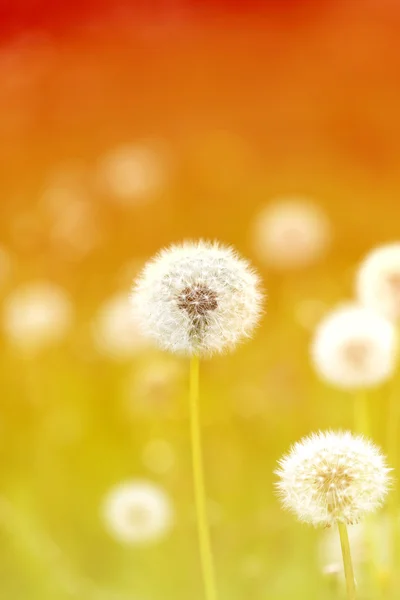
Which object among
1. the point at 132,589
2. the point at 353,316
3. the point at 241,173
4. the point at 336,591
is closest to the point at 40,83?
the point at 241,173

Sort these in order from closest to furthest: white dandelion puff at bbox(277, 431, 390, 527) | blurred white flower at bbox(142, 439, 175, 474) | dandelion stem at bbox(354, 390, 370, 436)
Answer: white dandelion puff at bbox(277, 431, 390, 527)
dandelion stem at bbox(354, 390, 370, 436)
blurred white flower at bbox(142, 439, 175, 474)

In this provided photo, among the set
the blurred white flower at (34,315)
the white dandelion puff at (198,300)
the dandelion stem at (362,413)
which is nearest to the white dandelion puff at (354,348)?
the dandelion stem at (362,413)

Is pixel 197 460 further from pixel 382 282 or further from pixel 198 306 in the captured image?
pixel 382 282

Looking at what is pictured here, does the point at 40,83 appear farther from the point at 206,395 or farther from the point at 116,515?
the point at 116,515

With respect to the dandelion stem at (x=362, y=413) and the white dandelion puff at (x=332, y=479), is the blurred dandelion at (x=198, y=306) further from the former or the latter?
the dandelion stem at (x=362, y=413)

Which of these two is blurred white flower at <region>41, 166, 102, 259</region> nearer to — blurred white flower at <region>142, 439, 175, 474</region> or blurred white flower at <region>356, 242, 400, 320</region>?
blurred white flower at <region>142, 439, 175, 474</region>

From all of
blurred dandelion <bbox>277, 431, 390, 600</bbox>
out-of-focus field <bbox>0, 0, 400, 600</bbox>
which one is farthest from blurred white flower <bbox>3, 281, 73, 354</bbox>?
blurred dandelion <bbox>277, 431, 390, 600</bbox>

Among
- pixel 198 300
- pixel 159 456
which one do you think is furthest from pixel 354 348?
pixel 159 456
